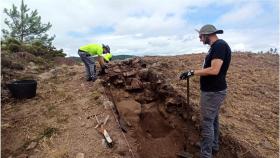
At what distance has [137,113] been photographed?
7.82 m

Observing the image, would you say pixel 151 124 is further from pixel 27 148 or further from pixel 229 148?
pixel 27 148

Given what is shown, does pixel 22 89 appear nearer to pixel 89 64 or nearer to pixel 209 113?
pixel 89 64

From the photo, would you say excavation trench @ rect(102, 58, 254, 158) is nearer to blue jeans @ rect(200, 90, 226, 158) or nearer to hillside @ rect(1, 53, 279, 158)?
hillside @ rect(1, 53, 279, 158)

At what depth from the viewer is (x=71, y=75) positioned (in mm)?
9984

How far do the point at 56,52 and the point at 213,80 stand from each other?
34.9ft

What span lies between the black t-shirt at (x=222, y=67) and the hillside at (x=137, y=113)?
1.43 meters

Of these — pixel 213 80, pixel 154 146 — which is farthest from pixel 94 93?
pixel 213 80

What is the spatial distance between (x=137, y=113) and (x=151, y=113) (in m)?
0.36

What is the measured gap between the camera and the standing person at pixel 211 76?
4871 mm

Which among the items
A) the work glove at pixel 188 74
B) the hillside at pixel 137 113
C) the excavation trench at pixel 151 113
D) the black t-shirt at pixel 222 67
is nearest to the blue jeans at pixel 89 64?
→ the hillside at pixel 137 113

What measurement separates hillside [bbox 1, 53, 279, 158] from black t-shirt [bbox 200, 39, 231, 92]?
143cm

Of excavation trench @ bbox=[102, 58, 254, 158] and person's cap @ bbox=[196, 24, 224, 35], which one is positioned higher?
person's cap @ bbox=[196, 24, 224, 35]

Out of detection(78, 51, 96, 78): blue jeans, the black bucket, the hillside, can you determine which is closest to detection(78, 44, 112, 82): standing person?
detection(78, 51, 96, 78): blue jeans

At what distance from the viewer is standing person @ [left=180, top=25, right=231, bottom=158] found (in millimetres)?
4871
